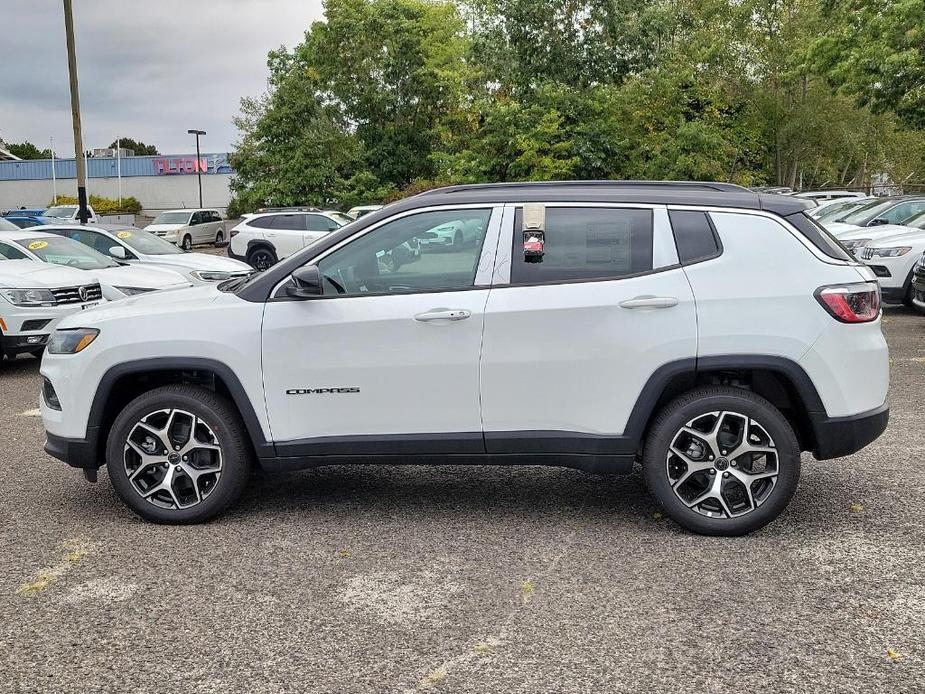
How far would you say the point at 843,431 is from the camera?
15.7ft

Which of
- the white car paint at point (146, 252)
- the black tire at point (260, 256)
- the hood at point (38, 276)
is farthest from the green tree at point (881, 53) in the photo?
the hood at point (38, 276)

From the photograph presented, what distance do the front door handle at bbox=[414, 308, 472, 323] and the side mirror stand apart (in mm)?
539

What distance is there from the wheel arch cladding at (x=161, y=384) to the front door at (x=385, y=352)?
0.12 meters

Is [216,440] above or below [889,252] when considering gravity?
below

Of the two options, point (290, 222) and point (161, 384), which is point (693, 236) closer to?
point (161, 384)

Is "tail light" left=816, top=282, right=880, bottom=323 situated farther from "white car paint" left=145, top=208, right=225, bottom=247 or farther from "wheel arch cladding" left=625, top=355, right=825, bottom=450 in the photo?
"white car paint" left=145, top=208, right=225, bottom=247

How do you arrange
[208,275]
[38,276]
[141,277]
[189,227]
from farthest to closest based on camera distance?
[189,227], [208,275], [141,277], [38,276]

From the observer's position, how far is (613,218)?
16.4ft

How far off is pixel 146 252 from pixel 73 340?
33.1 feet

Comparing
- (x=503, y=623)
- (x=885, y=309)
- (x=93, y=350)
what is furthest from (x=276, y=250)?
(x=503, y=623)

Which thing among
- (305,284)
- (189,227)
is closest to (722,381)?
(305,284)

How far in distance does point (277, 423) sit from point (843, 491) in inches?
128

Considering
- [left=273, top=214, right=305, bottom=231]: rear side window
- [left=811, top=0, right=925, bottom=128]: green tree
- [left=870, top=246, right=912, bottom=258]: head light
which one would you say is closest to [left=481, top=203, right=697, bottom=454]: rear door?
[left=870, top=246, right=912, bottom=258]: head light

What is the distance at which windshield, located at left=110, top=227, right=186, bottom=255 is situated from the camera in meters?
15.0
